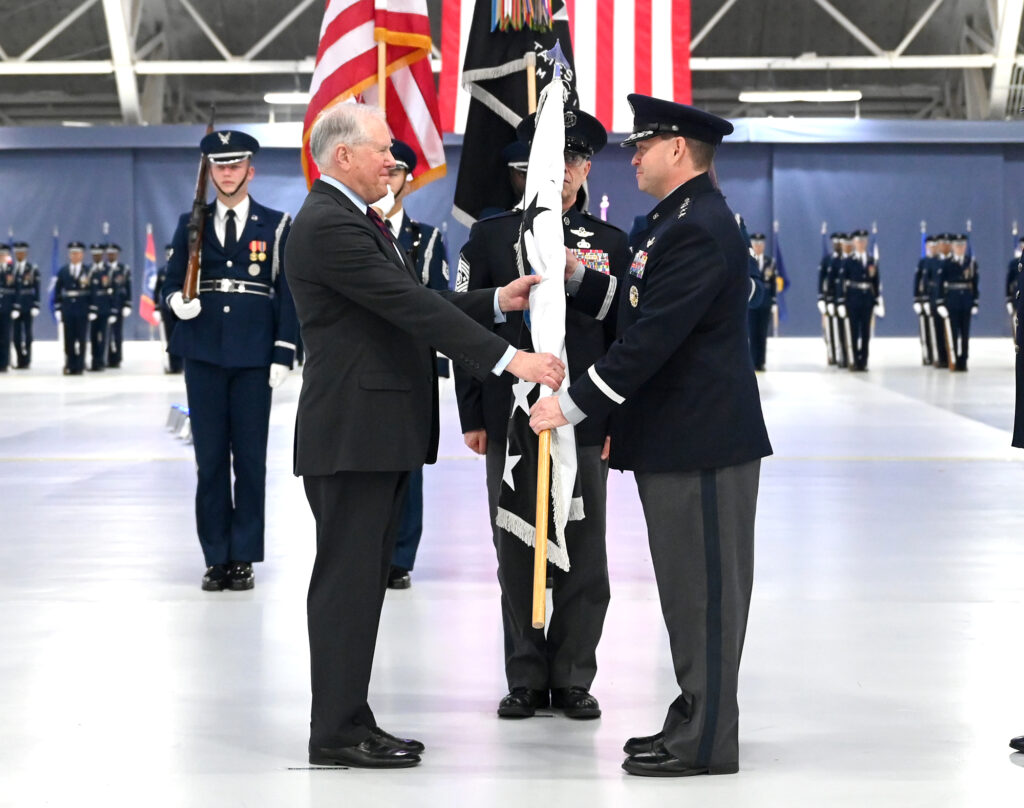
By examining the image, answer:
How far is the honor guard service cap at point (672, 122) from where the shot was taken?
3.30 metres

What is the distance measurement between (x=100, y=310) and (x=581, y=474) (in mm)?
→ 16294

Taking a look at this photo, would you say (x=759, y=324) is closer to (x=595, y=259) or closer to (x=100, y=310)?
(x=100, y=310)

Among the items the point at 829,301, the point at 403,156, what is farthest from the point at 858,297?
the point at 403,156

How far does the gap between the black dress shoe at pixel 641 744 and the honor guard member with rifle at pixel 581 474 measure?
14.1 inches

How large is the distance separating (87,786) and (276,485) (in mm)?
5095

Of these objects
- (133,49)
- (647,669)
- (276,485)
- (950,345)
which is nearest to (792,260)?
(950,345)

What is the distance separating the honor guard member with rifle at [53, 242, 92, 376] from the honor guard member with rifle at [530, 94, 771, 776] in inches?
634

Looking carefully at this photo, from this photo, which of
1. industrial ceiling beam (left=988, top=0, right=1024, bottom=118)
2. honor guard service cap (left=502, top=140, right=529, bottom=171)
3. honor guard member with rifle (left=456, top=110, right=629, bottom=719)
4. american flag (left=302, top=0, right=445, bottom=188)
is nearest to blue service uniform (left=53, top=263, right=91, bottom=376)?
american flag (left=302, top=0, right=445, bottom=188)

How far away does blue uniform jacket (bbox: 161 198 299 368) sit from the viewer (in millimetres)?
5422

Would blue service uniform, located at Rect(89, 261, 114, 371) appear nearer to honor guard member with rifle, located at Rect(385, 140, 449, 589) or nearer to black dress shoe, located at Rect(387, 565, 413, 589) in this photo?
honor guard member with rifle, located at Rect(385, 140, 449, 589)

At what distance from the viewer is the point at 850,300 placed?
18.4 meters

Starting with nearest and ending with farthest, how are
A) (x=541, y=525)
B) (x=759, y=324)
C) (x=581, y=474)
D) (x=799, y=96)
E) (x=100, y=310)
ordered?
(x=541, y=525) < (x=581, y=474) < (x=759, y=324) < (x=100, y=310) < (x=799, y=96)

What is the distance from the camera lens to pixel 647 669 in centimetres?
426

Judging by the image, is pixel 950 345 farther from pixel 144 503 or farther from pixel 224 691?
pixel 224 691
